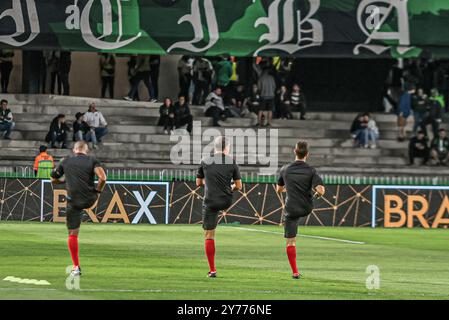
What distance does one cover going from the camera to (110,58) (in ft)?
148

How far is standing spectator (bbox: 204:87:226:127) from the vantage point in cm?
4312

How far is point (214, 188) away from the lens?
19.9 m

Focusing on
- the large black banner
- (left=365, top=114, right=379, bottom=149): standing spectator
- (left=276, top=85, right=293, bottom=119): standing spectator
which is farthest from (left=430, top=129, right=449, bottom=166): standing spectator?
(left=276, top=85, right=293, bottom=119): standing spectator

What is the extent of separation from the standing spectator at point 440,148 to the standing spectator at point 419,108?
1075mm

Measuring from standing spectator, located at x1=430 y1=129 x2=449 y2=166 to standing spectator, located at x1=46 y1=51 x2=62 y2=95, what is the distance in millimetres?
12919

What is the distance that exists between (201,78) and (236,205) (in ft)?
35.4

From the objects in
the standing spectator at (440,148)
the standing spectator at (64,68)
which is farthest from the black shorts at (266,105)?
the standing spectator at (64,68)

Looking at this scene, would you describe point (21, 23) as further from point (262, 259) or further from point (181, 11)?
point (262, 259)

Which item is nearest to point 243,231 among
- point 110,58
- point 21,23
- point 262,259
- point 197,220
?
point 197,220

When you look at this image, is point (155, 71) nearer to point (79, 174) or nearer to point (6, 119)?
point (6, 119)

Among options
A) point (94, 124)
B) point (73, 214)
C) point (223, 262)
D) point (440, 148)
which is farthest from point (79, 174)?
point (440, 148)

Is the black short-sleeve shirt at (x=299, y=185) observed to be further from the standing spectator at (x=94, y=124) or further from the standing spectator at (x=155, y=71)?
the standing spectator at (x=155, y=71)

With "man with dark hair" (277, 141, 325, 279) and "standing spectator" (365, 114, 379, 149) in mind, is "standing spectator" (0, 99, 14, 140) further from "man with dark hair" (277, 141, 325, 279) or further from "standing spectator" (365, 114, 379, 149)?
"man with dark hair" (277, 141, 325, 279)

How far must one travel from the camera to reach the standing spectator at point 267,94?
1683 inches
